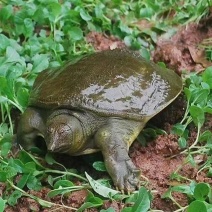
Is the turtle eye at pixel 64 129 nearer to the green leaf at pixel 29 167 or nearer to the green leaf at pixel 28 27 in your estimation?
the green leaf at pixel 29 167

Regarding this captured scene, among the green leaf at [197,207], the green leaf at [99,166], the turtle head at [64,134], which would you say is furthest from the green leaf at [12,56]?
the green leaf at [197,207]

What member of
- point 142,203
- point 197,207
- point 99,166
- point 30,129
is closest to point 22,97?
point 30,129

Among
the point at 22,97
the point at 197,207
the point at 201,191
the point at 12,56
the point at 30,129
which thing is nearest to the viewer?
the point at 197,207

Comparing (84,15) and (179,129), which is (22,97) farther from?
(84,15)

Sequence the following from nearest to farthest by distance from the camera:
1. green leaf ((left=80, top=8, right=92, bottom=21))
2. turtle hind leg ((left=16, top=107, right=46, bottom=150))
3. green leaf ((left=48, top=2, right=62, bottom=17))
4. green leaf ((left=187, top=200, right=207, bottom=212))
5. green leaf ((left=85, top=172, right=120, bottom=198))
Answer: green leaf ((left=187, top=200, right=207, bottom=212)), green leaf ((left=85, top=172, right=120, bottom=198)), turtle hind leg ((left=16, top=107, right=46, bottom=150)), green leaf ((left=48, top=2, right=62, bottom=17)), green leaf ((left=80, top=8, right=92, bottom=21))

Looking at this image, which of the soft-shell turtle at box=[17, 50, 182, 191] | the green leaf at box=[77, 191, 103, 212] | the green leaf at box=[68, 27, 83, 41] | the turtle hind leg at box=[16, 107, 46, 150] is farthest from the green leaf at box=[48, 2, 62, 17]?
the green leaf at box=[77, 191, 103, 212]

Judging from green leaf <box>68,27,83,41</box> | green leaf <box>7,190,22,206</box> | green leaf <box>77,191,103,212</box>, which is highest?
green leaf <box>68,27,83,41</box>

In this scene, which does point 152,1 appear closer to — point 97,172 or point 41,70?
point 41,70

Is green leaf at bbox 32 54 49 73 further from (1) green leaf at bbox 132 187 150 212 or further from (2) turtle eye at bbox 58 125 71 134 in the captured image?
(1) green leaf at bbox 132 187 150 212
